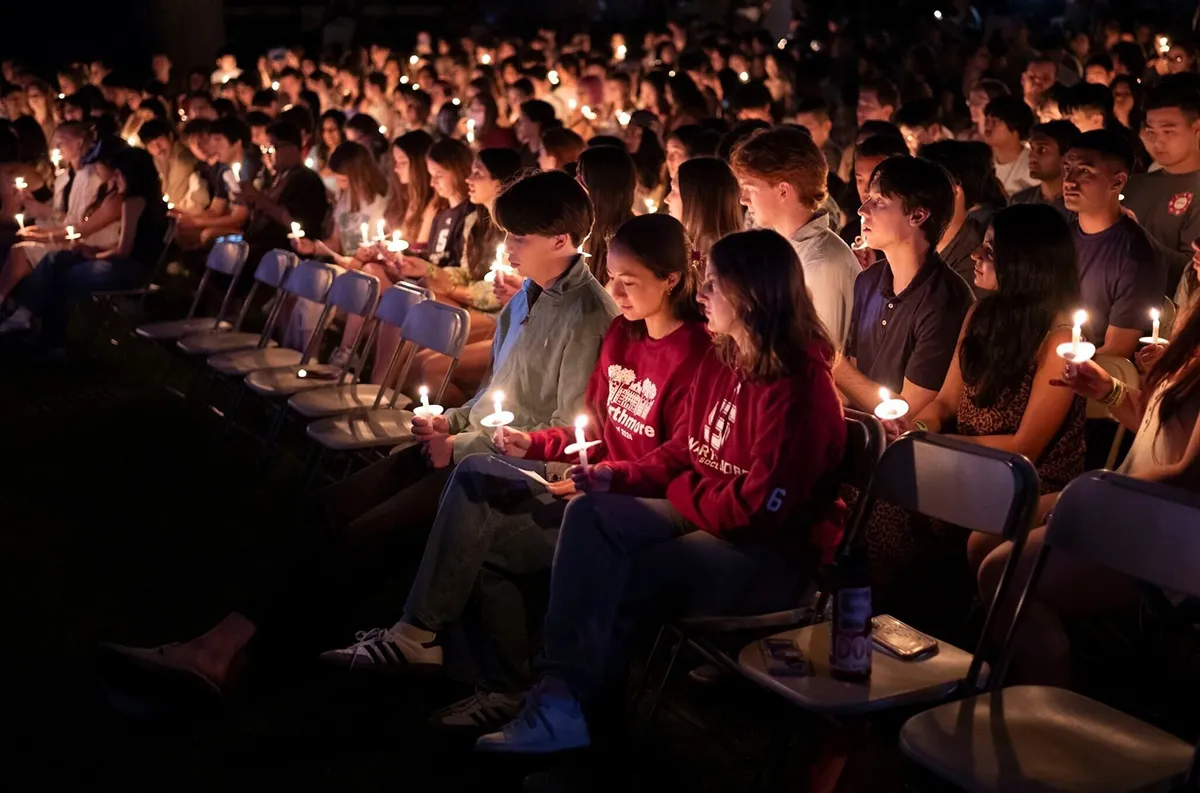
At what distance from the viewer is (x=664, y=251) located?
139 inches

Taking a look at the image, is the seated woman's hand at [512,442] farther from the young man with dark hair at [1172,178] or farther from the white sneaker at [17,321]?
the white sneaker at [17,321]

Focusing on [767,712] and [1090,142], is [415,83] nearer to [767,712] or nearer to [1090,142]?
[1090,142]

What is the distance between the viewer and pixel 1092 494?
2750mm

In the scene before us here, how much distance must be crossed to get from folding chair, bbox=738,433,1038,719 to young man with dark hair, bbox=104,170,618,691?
44.8 inches

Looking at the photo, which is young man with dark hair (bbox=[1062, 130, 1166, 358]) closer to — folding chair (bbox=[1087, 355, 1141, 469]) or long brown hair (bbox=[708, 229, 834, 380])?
folding chair (bbox=[1087, 355, 1141, 469])

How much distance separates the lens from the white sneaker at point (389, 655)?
3.65 m

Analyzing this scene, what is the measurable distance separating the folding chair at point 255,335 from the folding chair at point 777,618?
3.73m

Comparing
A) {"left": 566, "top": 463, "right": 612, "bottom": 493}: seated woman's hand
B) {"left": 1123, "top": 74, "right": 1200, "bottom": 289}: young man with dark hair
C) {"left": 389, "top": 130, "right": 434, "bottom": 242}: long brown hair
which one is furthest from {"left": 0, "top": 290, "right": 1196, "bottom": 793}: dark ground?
{"left": 1123, "top": 74, "right": 1200, "bottom": 289}: young man with dark hair

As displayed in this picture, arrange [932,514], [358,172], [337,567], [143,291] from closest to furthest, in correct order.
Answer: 1. [932,514]
2. [337,567]
3. [358,172]
4. [143,291]

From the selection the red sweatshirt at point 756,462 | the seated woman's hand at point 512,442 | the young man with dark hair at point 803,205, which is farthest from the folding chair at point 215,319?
the red sweatshirt at point 756,462

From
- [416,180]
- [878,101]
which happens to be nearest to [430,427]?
[416,180]

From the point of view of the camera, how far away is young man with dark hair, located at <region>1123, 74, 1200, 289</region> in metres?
5.59

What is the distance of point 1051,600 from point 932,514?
0.38 m

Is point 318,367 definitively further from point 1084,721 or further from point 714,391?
point 1084,721
